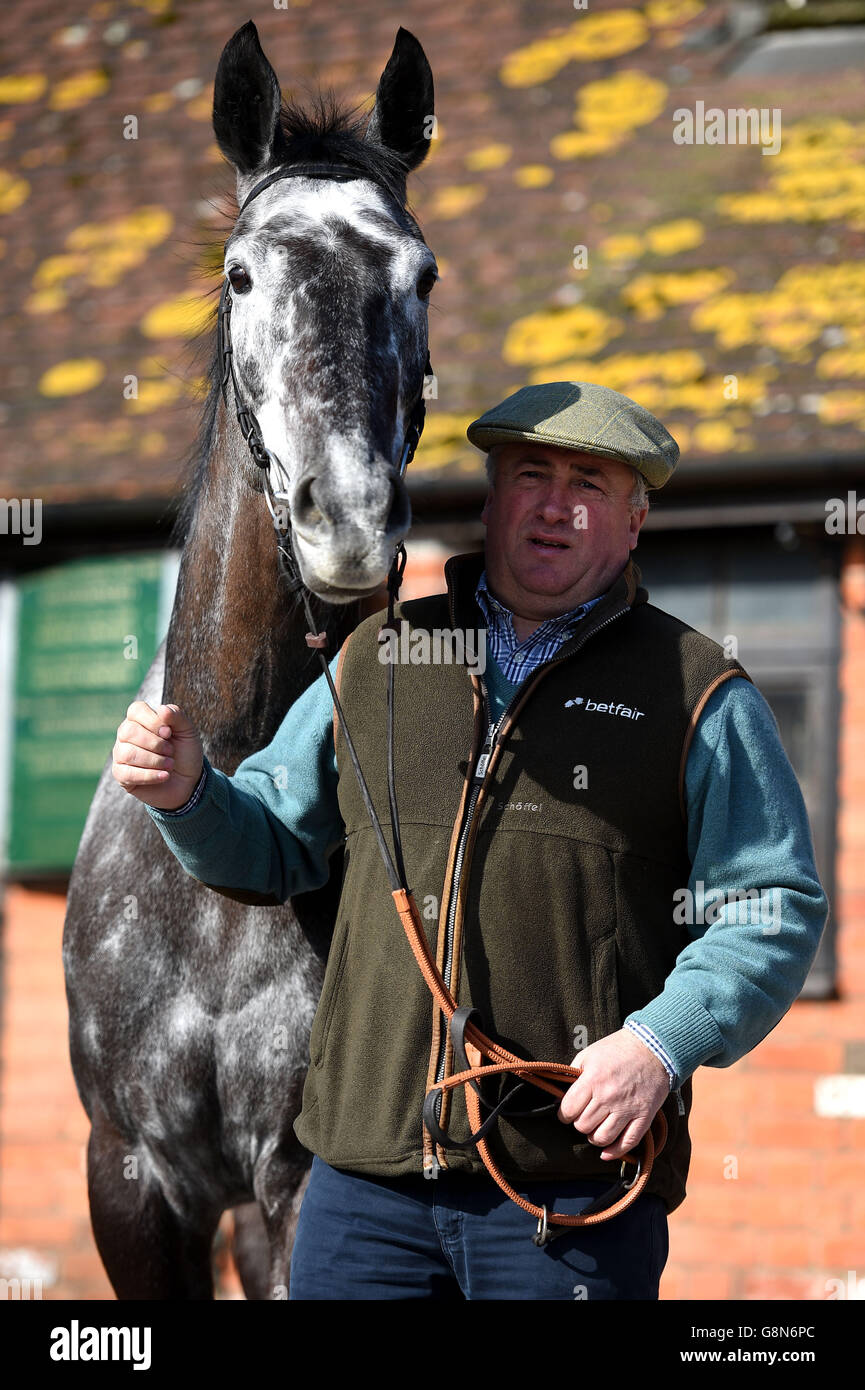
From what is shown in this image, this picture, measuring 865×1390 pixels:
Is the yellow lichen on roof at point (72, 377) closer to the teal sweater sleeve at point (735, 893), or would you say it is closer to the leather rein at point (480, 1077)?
the leather rein at point (480, 1077)

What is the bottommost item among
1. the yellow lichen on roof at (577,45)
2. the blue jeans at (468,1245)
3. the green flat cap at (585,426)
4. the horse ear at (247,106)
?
the blue jeans at (468,1245)

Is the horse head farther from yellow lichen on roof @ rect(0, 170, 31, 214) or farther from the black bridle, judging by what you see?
yellow lichen on roof @ rect(0, 170, 31, 214)

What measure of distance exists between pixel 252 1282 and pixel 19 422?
18.2ft

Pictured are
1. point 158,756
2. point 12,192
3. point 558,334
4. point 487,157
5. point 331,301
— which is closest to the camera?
point 158,756

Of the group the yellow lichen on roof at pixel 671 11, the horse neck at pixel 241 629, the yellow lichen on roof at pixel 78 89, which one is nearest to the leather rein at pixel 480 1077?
the horse neck at pixel 241 629

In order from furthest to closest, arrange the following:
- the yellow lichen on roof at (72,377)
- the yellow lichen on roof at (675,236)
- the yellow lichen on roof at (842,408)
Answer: the yellow lichen on roof at (72,377)
the yellow lichen on roof at (675,236)
the yellow lichen on roof at (842,408)

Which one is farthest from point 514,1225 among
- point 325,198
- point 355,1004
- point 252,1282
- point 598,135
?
point 598,135

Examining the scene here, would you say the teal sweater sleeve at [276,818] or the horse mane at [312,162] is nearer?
the teal sweater sleeve at [276,818]

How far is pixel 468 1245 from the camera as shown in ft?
7.45

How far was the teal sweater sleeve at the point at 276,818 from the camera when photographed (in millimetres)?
2504

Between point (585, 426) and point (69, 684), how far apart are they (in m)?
6.09

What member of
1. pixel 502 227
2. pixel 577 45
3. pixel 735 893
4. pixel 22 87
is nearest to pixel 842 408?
A: pixel 502 227

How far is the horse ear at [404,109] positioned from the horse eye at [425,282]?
46cm

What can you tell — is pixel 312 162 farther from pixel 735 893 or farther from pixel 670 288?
pixel 670 288
